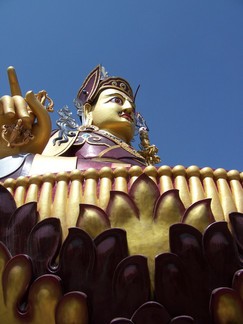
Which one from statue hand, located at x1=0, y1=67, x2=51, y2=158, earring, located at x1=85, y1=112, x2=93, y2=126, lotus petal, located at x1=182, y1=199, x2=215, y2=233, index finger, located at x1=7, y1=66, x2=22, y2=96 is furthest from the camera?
earring, located at x1=85, y1=112, x2=93, y2=126

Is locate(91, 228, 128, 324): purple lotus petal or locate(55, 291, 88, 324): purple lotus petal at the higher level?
locate(91, 228, 128, 324): purple lotus petal

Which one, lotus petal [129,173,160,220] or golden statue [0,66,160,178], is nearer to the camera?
lotus petal [129,173,160,220]

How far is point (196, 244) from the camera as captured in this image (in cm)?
325

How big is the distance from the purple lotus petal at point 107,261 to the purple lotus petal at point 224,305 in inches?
22.6

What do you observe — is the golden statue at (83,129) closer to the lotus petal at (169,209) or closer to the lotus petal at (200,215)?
the lotus petal at (169,209)

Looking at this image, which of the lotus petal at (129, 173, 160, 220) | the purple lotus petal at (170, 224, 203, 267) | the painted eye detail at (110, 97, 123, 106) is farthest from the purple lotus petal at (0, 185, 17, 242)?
the painted eye detail at (110, 97, 123, 106)

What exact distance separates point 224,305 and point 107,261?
2.33 feet

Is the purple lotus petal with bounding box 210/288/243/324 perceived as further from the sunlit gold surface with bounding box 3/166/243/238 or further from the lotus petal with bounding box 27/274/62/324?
the lotus petal with bounding box 27/274/62/324

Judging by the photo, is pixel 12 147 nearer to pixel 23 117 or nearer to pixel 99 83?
pixel 23 117

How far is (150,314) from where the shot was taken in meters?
3.18

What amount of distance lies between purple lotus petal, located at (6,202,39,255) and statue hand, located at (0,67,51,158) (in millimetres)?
1993

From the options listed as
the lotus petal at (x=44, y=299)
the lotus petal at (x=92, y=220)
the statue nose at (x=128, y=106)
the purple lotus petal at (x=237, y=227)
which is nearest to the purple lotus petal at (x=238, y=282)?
the purple lotus petal at (x=237, y=227)

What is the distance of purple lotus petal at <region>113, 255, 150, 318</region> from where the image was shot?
319 centimetres

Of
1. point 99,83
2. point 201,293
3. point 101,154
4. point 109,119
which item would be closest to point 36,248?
point 201,293
